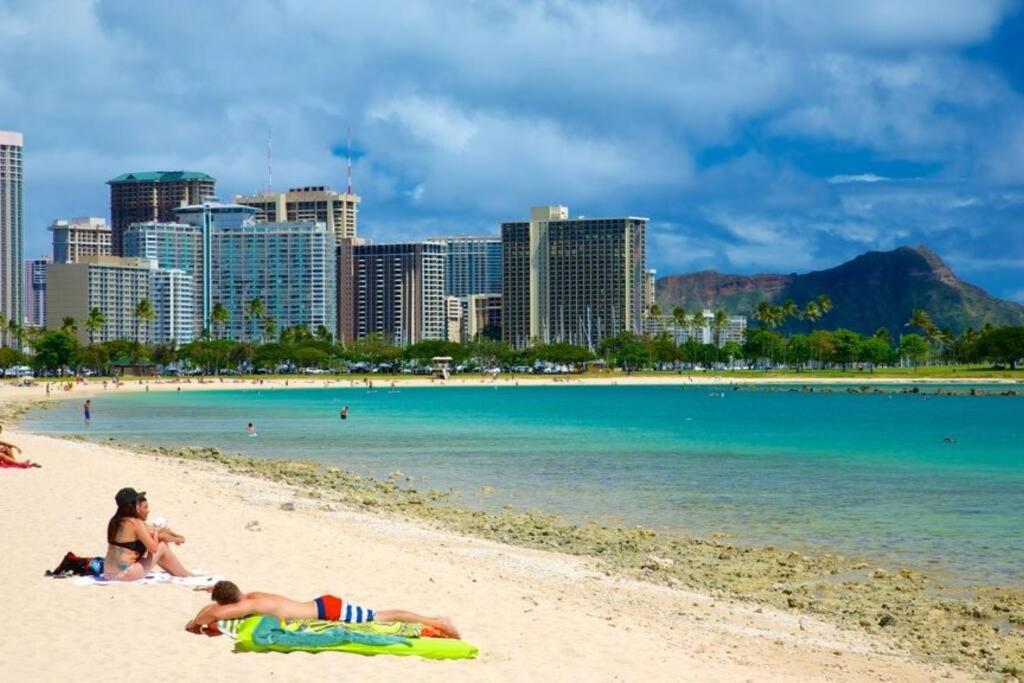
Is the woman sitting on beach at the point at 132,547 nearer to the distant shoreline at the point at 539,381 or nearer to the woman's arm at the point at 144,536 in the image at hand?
the woman's arm at the point at 144,536

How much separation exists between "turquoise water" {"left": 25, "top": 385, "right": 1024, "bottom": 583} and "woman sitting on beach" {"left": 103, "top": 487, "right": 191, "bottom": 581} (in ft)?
42.1

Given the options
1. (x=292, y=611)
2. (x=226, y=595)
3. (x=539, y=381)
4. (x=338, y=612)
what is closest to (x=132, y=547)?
(x=226, y=595)

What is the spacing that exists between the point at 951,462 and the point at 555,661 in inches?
1491

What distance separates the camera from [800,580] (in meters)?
19.7

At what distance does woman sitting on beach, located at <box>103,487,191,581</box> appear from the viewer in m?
15.3

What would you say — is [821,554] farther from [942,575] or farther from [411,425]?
[411,425]

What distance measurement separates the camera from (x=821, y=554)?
2262cm

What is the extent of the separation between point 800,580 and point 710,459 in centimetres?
2733

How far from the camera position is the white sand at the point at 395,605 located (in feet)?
39.2

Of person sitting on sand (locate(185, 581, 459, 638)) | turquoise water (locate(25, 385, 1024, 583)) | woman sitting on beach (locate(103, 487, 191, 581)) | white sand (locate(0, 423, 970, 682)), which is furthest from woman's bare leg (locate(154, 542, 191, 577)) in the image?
turquoise water (locate(25, 385, 1024, 583))

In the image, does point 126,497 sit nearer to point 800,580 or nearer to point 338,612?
point 338,612

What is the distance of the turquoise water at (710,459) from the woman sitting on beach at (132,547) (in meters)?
12.8

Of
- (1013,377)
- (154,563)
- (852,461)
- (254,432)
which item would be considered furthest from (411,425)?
(1013,377)

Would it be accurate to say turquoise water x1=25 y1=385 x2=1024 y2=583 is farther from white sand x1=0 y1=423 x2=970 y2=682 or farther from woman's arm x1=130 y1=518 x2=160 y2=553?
woman's arm x1=130 y1=518 x2=160 y2=553
